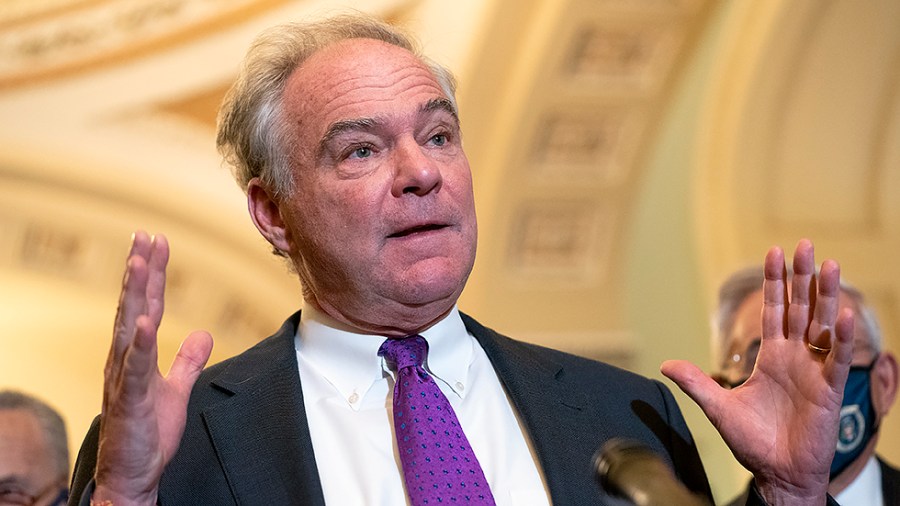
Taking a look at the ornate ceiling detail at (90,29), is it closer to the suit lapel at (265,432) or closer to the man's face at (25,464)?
the man's face at (25,464)

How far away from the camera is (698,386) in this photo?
203 cm

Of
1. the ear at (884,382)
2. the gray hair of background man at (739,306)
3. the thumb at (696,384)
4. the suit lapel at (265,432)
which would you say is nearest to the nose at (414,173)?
the suit lapel at (265,432)

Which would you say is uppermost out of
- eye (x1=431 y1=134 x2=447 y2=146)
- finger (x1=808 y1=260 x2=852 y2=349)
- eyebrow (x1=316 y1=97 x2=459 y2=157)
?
eyebrow (x1=316 y1=97 x2=459 y2=157)

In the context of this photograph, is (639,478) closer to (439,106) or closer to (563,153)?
(439,106)

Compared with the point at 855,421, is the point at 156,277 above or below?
above

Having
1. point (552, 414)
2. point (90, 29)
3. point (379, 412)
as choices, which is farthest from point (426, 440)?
point (90, 29)

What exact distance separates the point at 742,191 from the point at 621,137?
0.79 meters

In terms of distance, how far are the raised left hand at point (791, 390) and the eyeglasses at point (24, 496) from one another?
1681mm

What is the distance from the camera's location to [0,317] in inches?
382

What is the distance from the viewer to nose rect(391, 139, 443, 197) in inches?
82.5

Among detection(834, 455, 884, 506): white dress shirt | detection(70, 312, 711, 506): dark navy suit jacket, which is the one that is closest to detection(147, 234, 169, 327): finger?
detection(70, 312, 711, 506): dark navy suit jacket

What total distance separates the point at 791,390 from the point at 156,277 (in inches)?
39.3

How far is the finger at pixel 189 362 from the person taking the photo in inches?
71.2

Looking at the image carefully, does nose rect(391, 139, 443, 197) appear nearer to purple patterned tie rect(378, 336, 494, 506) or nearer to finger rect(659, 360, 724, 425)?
purple patterned tie rect(378, 336, 494, 506)
